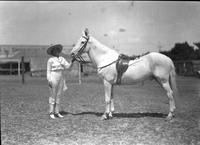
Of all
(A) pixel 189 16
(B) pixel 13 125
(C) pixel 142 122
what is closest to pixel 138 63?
(C) pixel 142 122

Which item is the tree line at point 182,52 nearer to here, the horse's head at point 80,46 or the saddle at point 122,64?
the saddle at point 122,64

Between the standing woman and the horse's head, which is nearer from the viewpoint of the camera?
the horse's head

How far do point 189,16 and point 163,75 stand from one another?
6.31 feet

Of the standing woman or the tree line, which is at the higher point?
the tree line

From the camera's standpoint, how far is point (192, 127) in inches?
194

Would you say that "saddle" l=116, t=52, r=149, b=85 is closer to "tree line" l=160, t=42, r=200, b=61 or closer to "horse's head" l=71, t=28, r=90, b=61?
"horse's head" l=71, t=28, r=90, b=61

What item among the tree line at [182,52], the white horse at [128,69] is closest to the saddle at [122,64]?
the white horse at [128,69]

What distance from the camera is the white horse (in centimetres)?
579

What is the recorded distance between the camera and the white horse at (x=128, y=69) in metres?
5.79

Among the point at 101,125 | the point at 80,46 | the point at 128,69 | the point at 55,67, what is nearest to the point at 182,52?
the point at 128,69

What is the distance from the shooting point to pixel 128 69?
5.93 meters

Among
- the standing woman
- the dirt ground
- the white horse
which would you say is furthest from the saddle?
the standing woman

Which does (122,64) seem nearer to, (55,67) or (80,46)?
(80,46)

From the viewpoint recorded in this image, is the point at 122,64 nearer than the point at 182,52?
Result: Yes
